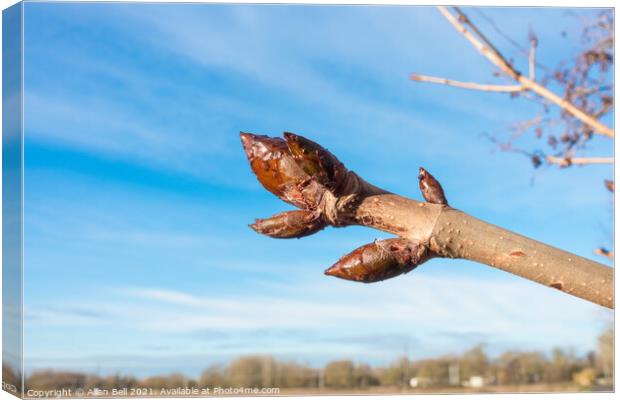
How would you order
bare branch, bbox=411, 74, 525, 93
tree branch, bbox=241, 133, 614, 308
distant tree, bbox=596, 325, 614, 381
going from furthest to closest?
distant tree, bbox=596, 325, 614, 381, bare branch, bbox=411, 74, 525, 93, tree branch, bbox=241, 133, 614, 308

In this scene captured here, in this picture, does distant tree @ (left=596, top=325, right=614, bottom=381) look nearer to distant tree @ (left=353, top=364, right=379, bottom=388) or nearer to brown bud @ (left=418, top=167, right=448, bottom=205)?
distant tree @ (left=353, top=364, right=379, bottom=388)

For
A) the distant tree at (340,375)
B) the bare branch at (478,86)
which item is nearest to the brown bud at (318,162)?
the bare branch at (478,86)

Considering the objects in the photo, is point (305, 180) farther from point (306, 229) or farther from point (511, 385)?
point (511, 385)

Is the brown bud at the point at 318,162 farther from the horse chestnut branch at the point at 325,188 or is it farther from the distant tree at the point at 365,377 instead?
the distant tree at the point at 365,377

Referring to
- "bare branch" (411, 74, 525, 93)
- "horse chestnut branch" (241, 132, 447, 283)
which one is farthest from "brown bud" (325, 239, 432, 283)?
"bare branch" (411, 74, 525, 93)

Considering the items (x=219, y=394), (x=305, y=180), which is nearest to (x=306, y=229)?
(x=305, y=180)

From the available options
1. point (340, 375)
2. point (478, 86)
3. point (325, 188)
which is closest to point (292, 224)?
point (325, 188)
